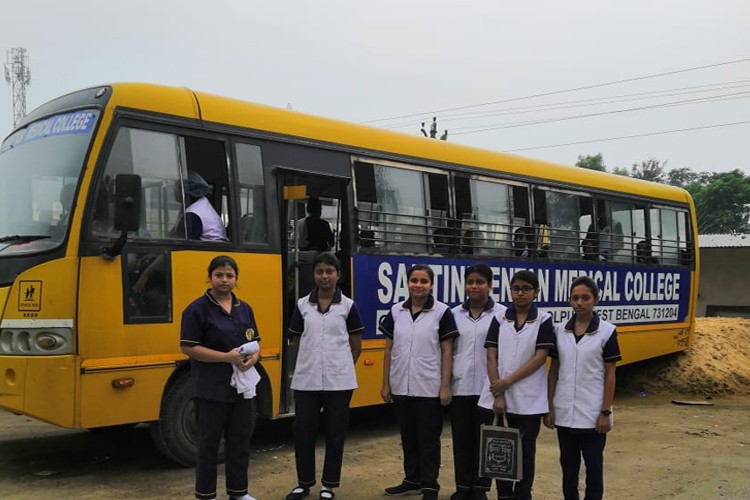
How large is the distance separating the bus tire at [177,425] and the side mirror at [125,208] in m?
1.16

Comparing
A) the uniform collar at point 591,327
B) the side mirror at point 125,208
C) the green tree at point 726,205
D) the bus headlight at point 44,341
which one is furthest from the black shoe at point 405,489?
the green tree at point 726,205

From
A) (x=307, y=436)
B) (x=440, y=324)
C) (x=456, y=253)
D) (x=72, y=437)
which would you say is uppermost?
(x=456, y=253)

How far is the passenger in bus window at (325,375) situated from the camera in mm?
4773

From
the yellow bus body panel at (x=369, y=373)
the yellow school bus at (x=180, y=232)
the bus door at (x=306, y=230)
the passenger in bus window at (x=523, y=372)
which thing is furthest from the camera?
the yellow bus body panel at (x=369, y=373)

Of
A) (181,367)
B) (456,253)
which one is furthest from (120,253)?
(456,253)

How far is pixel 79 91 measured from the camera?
224 inches

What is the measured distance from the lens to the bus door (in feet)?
20.7

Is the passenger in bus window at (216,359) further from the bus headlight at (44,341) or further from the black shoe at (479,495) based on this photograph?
the black shoe at (479,495)

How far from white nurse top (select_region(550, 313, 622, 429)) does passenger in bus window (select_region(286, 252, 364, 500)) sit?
1408 millimetres

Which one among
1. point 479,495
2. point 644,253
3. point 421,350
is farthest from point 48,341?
point 644,253

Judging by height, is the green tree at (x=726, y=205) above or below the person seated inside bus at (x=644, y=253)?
above

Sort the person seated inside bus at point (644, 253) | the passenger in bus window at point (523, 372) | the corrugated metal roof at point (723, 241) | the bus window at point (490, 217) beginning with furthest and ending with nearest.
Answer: the corrugated metal roof at point (723, 241) < the person seated inside bus at point (644, 253) < the bus window at point (490, 217) < the passenger in bus window at point (523, 372)

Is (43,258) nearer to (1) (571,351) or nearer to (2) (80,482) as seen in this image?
(2) (80,482)

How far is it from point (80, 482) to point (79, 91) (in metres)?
3.05
